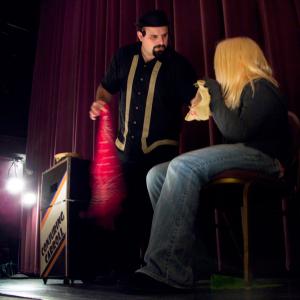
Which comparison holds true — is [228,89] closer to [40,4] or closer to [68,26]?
[68,26]

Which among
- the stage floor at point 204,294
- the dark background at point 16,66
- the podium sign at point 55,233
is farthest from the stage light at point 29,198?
the stage floor at point 204,294

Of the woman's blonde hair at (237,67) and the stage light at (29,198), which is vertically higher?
the woman's blonde hair at (237,67)

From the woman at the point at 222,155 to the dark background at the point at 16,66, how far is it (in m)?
3.88

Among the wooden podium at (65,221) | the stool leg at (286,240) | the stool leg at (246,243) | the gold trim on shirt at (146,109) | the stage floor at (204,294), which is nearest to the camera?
the stage floor at (204,294)

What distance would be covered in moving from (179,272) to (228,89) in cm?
66

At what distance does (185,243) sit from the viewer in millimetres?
1168

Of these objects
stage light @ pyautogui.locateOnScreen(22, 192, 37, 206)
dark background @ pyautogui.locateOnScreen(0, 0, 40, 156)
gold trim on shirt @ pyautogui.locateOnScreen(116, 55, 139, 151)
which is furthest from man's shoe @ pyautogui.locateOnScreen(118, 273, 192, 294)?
dark background @ pyautogui.locateOnScreen(0, 0, 40, 156)

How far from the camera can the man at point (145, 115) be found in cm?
188

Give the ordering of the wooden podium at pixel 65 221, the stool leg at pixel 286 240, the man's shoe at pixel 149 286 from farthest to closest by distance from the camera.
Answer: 1. the wooden podium at pixel 65 221
2. the stool leg at pixel 286 240
3. the man's shoe at pixel 149 286

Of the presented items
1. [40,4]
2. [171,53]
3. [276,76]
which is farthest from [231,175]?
[40,4]

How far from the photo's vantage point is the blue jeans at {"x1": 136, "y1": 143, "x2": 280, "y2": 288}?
1140 mm

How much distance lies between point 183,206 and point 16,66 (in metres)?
4.65

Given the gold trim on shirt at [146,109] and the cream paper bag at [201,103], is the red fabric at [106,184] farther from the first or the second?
the cream paper bag at [201,103]

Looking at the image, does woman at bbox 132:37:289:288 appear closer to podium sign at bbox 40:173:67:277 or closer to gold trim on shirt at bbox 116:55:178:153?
gold trim on shirt at bbox 116:55:178:153
